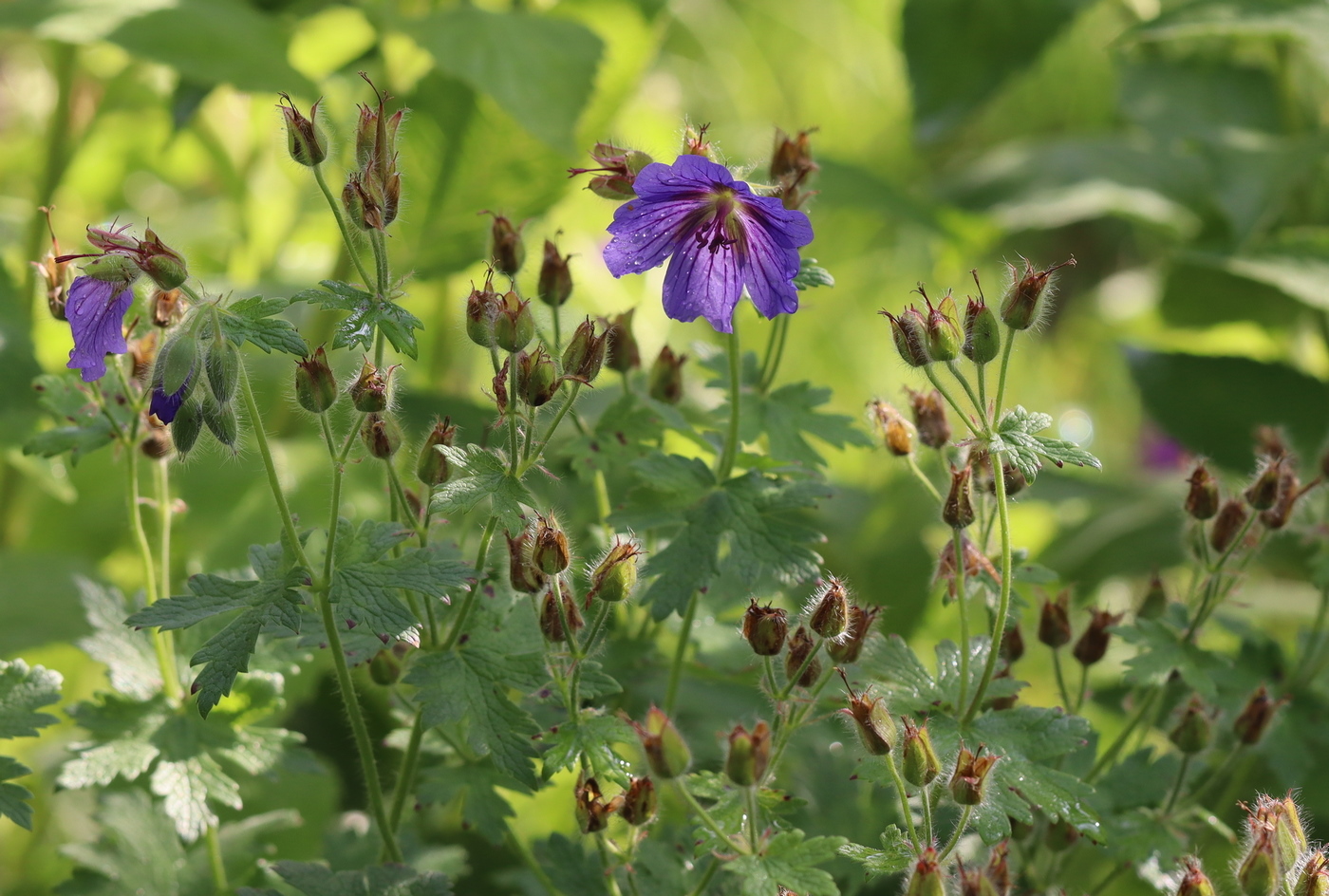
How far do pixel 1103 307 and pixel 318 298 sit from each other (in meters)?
1.77

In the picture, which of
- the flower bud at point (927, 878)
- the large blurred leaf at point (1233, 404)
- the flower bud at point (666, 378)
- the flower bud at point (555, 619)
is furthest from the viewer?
the large blurred leaf at point (1233, 404)

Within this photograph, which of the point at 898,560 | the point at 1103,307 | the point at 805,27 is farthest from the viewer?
the point at 805,27

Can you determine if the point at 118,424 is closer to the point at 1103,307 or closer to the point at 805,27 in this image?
the point at 1103,307

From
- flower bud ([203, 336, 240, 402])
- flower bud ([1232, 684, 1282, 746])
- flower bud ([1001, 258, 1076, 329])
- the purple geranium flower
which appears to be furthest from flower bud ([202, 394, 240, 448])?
flower bud ([1232, 684, 1282, 746])

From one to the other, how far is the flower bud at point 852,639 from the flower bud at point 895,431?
0.44 feet

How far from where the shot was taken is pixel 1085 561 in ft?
4.79

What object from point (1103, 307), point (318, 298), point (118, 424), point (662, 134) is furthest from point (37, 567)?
point (1103, 307)

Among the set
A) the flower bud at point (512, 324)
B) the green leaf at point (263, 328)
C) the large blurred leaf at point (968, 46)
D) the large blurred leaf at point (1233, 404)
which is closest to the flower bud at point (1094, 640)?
the flower bud at point (512, 324)

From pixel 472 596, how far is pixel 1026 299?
368mm

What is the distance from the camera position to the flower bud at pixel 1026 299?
26.7 inches

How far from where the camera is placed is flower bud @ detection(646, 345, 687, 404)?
2.91 ft

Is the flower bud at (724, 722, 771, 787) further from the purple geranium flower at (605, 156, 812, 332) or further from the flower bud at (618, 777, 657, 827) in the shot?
the purple geranium flower at (605, 156, 812, 332)

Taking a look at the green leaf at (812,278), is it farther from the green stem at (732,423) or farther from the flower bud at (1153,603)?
the flower bud at (1153,603)

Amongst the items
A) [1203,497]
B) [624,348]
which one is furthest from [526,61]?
[1203,497]
